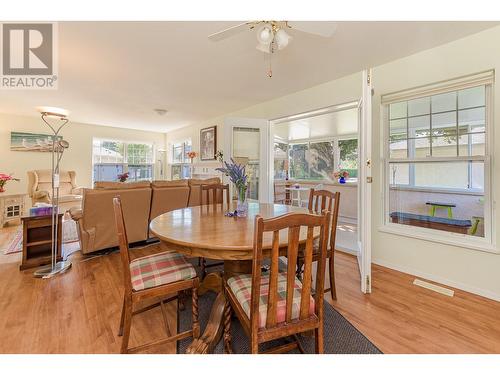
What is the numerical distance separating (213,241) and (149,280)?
48 cm

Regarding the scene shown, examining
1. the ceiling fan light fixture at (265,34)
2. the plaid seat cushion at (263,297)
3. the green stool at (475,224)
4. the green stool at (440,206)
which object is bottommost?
the plaid seat cushion at (263,297)

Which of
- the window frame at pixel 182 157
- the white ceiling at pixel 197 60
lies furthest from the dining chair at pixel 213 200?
the window frame at pixel 182 157

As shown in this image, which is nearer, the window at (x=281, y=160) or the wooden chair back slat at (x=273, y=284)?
the wooden chair back slat at (x=273, y=284)

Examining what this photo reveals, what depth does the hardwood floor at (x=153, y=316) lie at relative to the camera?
1460 mm

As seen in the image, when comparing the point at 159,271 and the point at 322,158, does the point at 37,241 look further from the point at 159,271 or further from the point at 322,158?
the point at 322,158

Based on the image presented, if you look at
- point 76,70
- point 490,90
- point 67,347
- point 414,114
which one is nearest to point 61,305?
point 67,347

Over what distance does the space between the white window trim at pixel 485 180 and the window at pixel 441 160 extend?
0.04ft

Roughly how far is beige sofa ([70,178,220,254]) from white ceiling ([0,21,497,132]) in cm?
149

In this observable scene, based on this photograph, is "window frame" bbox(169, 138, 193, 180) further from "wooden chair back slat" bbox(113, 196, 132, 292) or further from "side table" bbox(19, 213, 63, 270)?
"wooden chair back slat" bbox(113, 196, 132, 292)

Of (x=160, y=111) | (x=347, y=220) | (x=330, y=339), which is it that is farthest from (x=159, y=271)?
(x=347, y=220)

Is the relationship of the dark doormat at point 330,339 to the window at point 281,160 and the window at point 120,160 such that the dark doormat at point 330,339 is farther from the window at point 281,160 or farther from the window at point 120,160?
the window at point 120,160
